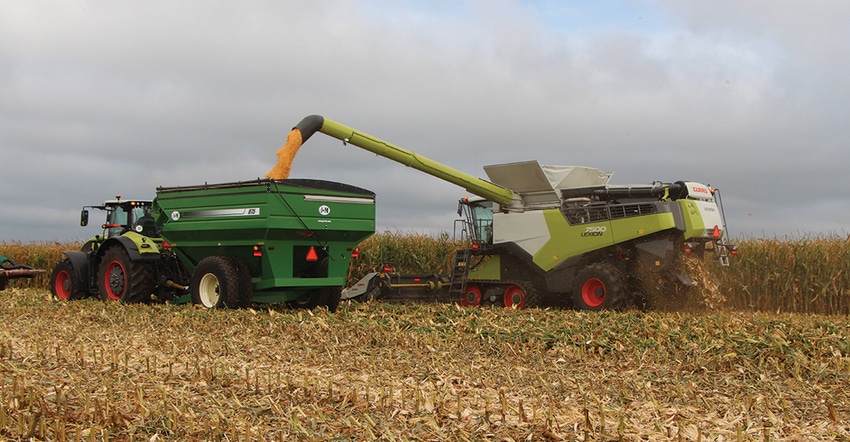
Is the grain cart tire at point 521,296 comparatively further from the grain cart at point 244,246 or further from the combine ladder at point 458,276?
the grain cart at point 244,246

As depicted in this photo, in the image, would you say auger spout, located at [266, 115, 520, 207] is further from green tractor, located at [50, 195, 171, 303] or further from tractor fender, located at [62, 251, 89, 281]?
tractor fender, located at [62, 251, 89, 281]

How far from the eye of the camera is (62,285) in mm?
14734

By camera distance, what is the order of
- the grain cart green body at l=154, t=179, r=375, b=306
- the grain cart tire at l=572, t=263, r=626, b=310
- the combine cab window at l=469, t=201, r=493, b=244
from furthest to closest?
the combine cab window at l=469, t=201, r=493, b=244 < the grain cart tire at l=572, t=263, r=626, b=310 < the grain cart green body at l=154, t=179, r=375, b=306

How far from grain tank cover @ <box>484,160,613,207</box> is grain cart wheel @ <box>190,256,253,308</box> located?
18.0 feet

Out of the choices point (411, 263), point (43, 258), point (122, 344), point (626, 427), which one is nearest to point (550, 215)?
point (411, 263)

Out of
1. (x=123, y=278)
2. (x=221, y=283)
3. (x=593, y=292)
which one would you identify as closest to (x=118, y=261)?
(x=123, y=278)

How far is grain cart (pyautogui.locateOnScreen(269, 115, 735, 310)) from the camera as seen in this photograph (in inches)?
506

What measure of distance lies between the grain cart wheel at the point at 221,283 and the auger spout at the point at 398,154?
7.81 ft

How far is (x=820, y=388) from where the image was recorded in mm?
6012

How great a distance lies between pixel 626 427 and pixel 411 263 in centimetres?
1462

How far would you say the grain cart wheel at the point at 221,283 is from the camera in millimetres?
11508

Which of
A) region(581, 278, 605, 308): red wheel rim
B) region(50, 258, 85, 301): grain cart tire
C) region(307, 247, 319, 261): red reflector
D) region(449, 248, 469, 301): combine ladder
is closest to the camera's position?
region(307, 247, 319, 261): red reflector

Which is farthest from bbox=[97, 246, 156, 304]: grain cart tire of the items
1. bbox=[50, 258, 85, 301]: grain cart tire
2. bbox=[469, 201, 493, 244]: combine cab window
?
bbox=[469, 201, 493, 244]: combine cab window

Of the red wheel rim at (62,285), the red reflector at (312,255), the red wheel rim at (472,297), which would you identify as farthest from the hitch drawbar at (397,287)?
the red wheel rim at (62,285)
